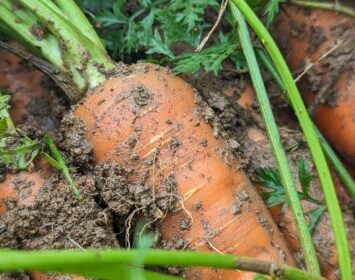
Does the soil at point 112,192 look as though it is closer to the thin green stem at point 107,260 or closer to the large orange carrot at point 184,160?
the large orange carrot at point 184,160

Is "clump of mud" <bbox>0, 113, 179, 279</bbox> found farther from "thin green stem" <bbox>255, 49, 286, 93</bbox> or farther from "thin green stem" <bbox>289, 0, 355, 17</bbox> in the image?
"thin green stem" <bbox>289, 0, 355, 17</bbox>

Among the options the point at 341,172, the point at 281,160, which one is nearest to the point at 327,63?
the point at 341,172

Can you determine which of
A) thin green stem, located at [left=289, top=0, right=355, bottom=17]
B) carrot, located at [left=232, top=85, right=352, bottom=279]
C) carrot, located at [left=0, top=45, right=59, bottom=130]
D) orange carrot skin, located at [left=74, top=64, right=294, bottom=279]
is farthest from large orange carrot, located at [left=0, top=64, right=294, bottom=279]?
thin green stem, located at [left=289, top=0, right=355, bottom=17]

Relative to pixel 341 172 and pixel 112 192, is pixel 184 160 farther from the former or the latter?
pixel 341 172

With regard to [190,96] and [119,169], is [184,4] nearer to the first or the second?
[190,96]

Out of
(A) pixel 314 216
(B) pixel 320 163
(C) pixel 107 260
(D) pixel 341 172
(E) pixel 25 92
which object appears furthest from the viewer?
(E) pixel 25 92

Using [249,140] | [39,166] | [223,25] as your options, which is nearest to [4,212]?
[39,166]
